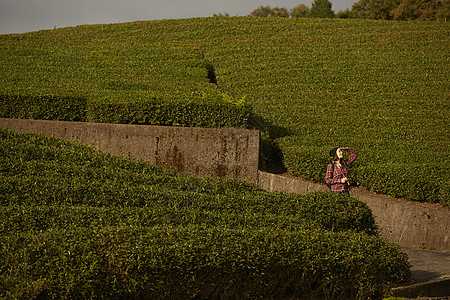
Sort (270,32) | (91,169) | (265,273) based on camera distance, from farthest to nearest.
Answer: (270,32)
(91,169)
(265,273)

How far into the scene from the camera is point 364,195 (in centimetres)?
1002

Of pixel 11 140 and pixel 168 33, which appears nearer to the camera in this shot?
pixel 11 140

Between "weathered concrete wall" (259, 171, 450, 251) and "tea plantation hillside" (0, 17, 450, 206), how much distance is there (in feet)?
1.91

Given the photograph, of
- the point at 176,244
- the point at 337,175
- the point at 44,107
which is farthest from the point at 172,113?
the point at 176,244

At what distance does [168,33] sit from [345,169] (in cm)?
2150

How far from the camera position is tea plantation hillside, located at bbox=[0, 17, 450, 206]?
11.9 meters

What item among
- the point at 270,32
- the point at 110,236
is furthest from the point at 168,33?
the point at 110,236

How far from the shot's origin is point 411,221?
9289mm

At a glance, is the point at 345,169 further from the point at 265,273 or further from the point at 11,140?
the point at 11,140

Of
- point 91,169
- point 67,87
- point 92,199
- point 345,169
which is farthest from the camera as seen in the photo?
point 67,87

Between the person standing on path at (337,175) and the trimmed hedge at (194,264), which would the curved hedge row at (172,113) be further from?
the trimmed hedge at (194,264)

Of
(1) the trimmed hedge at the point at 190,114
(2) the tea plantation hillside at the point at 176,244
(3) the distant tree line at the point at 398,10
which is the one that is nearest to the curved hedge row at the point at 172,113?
(1) the trimmed hedge at the point at 190,114

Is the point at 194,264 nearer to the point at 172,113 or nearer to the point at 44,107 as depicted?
the point at 172,113

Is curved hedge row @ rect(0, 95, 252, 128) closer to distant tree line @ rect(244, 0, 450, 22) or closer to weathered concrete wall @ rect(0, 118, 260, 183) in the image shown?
weathered concrete wall @ rect(0, 118, 260, 183)
